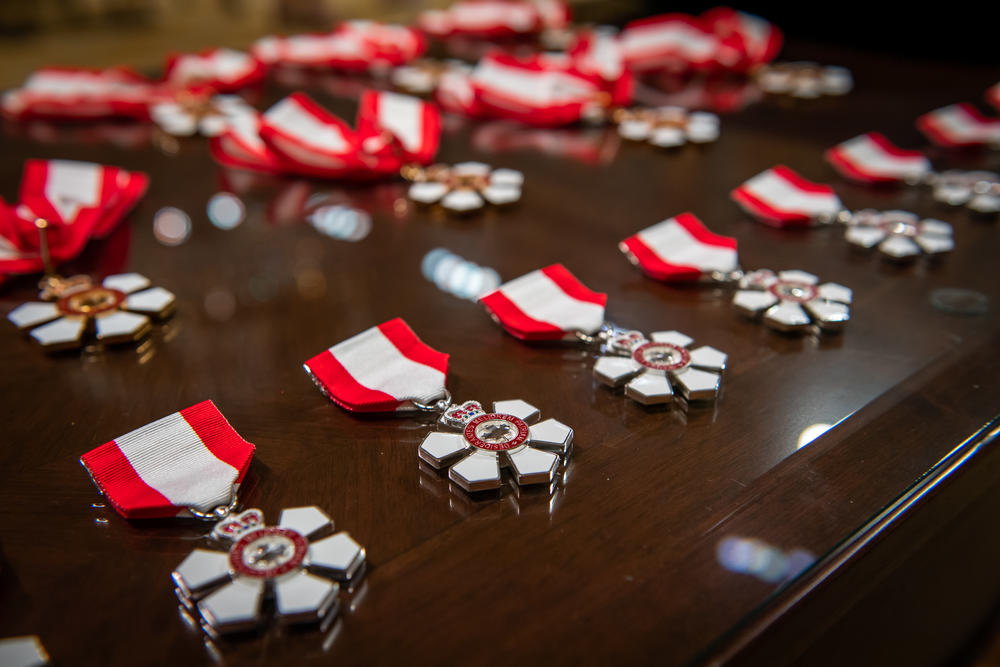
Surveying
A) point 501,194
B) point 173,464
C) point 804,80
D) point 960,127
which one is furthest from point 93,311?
point 804,80

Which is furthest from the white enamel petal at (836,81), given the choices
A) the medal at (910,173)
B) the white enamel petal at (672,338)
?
the white enamel petal at (672,338)

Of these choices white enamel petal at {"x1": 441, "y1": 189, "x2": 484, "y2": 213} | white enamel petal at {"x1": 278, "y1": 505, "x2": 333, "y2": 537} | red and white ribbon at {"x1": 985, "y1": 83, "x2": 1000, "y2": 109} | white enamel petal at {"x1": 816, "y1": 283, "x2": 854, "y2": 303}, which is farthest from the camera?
red and white ribbon at {"x1": 985, "y1": 83, "x2": 1000, "y2": 109}

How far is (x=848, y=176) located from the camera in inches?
58.0

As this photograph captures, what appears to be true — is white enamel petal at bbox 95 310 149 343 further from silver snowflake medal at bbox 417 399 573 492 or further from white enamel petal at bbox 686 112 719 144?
white enamel petal at bbox 686 112 719 144

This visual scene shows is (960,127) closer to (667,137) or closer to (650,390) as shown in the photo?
(667,137)

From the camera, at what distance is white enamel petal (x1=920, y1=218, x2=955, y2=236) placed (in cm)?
122

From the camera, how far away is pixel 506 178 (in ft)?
4.65

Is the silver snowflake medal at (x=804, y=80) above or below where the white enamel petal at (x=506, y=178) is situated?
below

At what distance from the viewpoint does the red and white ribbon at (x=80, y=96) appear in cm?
180

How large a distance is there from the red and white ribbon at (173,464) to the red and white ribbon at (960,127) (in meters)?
1.54

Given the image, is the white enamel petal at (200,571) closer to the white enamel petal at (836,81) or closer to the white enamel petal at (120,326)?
the white enamel petal at (120,326)

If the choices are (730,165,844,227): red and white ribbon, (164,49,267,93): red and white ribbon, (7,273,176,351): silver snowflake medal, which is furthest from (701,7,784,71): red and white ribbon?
(7,273,176,351): silver snowflake medal

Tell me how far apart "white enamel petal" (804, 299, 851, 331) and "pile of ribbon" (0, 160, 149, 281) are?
3.30 feet

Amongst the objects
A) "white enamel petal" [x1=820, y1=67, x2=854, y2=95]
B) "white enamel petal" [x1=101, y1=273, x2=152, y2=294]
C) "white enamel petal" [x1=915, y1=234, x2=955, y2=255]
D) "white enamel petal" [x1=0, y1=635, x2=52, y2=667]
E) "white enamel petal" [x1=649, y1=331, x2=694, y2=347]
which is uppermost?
"white enamel petal" [x1=0, y1=635, x2=52, y2=667]
